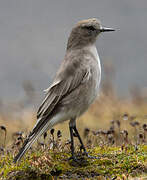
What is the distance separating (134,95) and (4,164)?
8.44 m

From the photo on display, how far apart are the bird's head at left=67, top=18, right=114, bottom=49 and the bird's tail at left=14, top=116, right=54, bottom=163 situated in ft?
5.22

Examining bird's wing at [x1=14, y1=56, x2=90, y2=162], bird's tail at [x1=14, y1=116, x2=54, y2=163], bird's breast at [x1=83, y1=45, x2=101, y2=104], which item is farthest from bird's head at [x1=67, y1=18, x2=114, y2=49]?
bird's tail at [x1=14, y1=116, x2=54, y2=163]

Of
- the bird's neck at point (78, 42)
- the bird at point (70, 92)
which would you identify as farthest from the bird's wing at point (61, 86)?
the bird's neck at point (78, 42)

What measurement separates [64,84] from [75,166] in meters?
1.36

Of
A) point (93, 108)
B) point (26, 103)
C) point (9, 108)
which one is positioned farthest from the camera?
point (93, 108)

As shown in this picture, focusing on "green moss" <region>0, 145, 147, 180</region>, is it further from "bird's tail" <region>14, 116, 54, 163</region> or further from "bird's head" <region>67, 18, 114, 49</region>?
"bird's head" <region>67, 18, 114, 49</region>

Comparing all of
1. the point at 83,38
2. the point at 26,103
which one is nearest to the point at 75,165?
the point at 83,38

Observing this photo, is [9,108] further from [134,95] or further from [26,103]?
[134,95]

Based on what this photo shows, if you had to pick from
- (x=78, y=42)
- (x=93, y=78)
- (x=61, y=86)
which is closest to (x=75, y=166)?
(x=61, y=86)

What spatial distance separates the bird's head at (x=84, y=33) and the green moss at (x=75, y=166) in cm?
200

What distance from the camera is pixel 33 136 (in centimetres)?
644

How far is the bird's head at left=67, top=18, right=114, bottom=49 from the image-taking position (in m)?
7.31

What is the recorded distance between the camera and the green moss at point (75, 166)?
19.9 feet

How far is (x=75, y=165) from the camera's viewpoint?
6.60 metres
